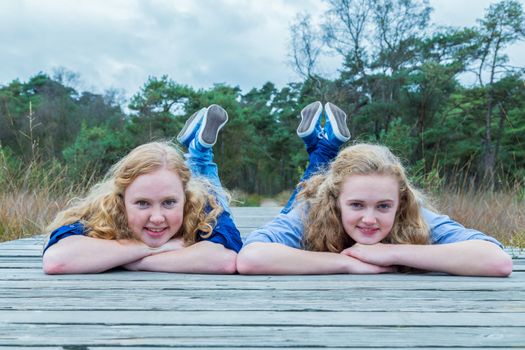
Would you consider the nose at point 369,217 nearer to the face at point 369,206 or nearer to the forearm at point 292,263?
the face at point 369,206

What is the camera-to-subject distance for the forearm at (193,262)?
7.74 ft

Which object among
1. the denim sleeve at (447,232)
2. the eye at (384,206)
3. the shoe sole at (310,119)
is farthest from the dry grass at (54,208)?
the eye at (384,206)

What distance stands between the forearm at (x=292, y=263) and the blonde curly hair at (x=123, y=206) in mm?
289

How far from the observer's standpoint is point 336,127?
3.76 m

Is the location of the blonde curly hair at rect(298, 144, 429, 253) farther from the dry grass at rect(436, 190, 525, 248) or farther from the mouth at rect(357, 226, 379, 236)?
the dry grass at rect(436, 190, 525, 248)

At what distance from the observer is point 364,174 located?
2.47m

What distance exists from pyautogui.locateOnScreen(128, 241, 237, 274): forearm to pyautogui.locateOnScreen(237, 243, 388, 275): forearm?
0.20ft

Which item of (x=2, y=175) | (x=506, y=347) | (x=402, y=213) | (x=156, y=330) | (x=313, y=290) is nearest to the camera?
(x=506, y=347)

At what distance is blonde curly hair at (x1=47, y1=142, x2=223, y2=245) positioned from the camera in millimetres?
2473

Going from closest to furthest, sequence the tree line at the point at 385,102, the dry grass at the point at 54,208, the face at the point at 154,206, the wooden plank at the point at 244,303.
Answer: the wooden plank at the point at 244,303
the face at the point at 154,206
the dry grass at the point at 54,208
the tree line at the point at 385,102

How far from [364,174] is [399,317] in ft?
3.23

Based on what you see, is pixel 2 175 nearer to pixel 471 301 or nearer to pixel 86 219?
pixel 86 219

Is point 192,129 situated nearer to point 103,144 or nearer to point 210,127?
point 210,127

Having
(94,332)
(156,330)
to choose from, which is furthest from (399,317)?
(94,332)
